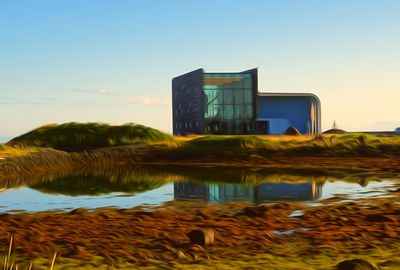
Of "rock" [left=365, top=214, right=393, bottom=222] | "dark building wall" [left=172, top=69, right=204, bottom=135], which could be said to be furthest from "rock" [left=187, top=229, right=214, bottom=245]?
"dark building wall" [left=172, top=69, right=204, bottom=135]

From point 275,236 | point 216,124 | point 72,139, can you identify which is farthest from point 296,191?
point 216,124

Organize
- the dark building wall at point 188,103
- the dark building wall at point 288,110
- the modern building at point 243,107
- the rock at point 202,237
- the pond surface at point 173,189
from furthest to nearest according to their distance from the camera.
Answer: the dark building wall at point 288,110, the dark building wall at point 188,103, the modern building at point 243,107, the pond surface at point 173,189, the rock at point 202,237

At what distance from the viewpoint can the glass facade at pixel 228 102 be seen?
211 feet

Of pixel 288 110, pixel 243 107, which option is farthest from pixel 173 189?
pixel 288 110

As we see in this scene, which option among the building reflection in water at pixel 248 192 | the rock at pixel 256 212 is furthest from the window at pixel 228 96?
the rock at pixel 256 212

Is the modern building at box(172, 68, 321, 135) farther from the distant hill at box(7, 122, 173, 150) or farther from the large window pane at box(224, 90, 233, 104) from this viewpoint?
the distant hill at box(7, 122, 173, 150)

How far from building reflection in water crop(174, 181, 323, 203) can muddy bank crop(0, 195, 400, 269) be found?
2.08 meters

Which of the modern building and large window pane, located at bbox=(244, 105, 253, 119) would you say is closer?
the modern building

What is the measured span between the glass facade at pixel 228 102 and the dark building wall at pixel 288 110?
1.91 metres

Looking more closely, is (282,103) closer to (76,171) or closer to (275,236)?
(76,171)

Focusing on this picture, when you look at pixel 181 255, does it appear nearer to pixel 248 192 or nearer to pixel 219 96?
pixel 248 192

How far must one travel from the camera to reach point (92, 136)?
36562mm

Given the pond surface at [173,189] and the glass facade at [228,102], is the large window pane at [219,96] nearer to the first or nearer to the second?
the glass facade at [228,102]

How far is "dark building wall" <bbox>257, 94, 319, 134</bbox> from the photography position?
65812 mm
